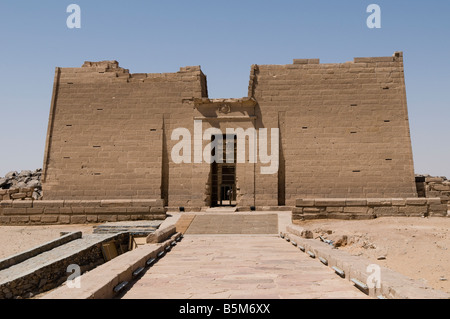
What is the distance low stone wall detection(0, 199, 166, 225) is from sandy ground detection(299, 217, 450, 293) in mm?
5713

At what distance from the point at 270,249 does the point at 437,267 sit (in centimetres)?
350

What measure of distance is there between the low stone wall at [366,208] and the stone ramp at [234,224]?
1.38m

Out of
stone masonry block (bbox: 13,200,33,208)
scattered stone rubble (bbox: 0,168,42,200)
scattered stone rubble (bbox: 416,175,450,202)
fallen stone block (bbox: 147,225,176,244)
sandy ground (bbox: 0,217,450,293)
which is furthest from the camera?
scattered stone rubble (bbox: 0,168,42,200)

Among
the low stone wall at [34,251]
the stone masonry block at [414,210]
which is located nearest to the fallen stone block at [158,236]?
the low stone wall at [34,251]

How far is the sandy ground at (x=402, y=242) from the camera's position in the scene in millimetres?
7340

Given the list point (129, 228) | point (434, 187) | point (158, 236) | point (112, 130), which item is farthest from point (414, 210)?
point (112, 130)

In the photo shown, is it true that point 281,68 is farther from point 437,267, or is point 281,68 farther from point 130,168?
point 437,267

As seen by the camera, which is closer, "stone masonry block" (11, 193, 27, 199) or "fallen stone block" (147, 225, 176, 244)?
"fallen stone block" (147, 225, 176, 244)

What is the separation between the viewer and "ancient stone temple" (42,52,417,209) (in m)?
18.5

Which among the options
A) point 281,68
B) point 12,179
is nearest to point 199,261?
point 281,68

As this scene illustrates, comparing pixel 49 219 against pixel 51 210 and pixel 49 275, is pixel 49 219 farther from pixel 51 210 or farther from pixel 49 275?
pixel 49 275

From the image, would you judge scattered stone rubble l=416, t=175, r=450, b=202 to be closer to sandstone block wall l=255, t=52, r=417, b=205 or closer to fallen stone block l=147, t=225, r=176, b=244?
sandstone block wall l=255, t=52, r=417, b=205

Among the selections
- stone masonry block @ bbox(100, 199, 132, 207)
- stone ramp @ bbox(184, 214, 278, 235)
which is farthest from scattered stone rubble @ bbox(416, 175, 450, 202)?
stone masonry block @ bbox(100, 199, 132, 207)

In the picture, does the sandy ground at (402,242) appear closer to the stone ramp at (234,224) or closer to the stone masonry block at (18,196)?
the stone ramp at (234,224)
